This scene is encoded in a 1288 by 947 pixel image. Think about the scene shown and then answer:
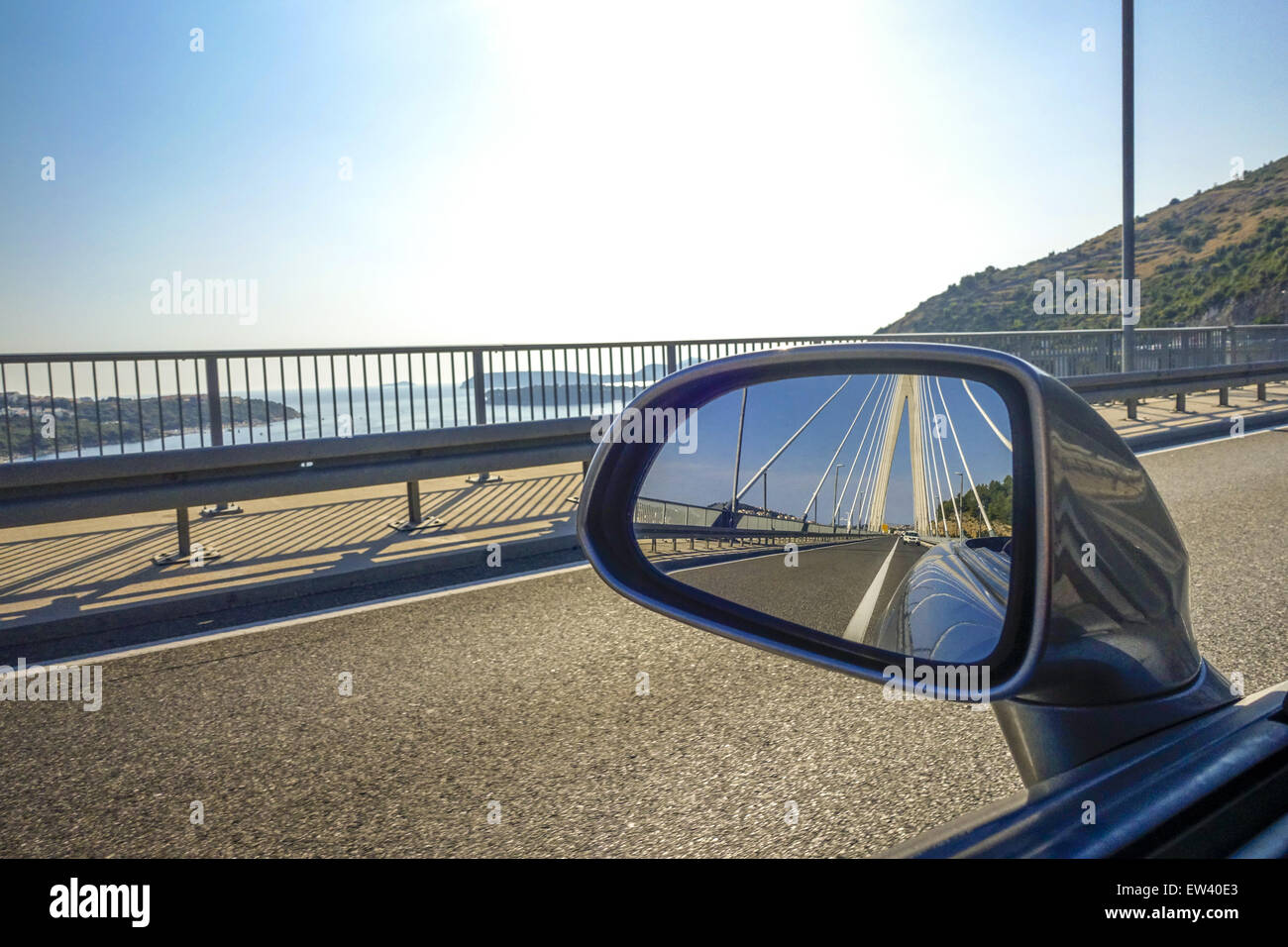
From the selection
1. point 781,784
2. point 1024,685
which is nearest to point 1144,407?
point 781,784

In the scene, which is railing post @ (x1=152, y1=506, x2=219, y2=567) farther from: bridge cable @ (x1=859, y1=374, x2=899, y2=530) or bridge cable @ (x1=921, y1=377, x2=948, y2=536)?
bridge cable @ (x1=921, y1=377, x2=948, y2=536)

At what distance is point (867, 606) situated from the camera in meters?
1.64

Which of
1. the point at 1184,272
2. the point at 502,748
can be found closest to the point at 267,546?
the point at 502,748

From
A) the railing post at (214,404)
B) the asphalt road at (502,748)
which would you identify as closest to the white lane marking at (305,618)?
the asphalt road at (502,748)

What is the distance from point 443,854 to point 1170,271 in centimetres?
8498

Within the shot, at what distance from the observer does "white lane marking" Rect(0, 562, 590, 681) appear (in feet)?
16.6

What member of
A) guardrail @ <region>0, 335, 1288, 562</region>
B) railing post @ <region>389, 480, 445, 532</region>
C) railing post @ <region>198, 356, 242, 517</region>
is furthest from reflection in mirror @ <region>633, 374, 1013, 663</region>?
railing post @ <region>198, 356, 242, 517</region>

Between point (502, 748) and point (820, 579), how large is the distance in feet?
7.14

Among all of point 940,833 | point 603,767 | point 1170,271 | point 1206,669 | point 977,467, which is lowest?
point 603,767

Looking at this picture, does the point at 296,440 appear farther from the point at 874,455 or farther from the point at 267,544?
the point at 874,455

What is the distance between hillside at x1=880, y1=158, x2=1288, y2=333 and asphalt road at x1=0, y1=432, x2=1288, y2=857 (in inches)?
1767

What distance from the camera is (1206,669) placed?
1832mm
